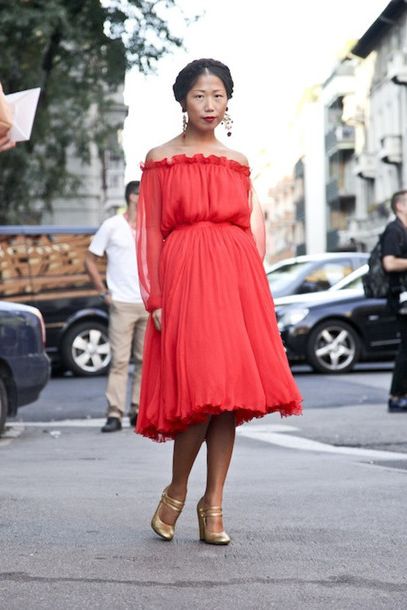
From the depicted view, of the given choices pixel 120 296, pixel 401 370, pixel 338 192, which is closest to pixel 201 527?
pixel 120 296

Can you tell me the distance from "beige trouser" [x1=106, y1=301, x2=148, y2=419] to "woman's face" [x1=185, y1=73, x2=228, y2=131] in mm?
6269

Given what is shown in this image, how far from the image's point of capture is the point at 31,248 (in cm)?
2020

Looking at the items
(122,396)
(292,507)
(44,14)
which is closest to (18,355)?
(122,396)

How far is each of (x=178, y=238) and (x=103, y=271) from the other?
1443cm

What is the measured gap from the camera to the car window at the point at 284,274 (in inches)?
843

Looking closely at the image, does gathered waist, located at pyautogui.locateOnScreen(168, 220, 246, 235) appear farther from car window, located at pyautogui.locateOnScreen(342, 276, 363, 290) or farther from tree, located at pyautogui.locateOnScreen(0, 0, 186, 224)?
tree, located at pyautogui.locateOnScreen(0, 0, 186, 224)

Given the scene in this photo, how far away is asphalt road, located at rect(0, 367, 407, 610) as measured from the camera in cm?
458

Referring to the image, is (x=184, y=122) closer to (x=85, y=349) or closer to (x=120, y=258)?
(x=120, y=258)

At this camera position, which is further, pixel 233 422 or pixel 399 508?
pixel 399 508

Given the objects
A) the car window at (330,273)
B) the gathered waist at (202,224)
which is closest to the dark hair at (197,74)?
the gathered waist at (202,224)

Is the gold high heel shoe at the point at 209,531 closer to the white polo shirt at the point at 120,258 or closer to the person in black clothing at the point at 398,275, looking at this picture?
the white polo shirt at the point at 120,258

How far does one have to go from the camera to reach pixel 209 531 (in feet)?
18.2

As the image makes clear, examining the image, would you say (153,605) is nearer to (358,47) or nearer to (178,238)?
(178,238)

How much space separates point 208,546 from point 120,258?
6.75 m
